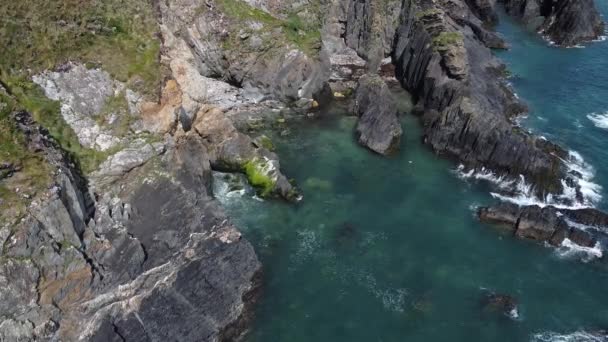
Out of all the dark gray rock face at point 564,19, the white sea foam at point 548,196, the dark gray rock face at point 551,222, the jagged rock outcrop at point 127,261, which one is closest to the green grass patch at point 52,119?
the jagged rock outcrop at point 127,261

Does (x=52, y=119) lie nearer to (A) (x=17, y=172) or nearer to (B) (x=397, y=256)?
(A) (x=17, y=172)

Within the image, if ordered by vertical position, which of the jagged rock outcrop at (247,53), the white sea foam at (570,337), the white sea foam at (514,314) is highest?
the jagged rock outcrop at (247,53)

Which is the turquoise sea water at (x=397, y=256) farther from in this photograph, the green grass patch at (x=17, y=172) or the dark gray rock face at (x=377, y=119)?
the green grass patch at (x=17, y=172)

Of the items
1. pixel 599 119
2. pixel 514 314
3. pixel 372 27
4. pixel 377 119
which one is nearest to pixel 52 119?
pixel 377 119

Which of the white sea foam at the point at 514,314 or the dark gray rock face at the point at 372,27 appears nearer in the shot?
the white sea foam at the point at 514,314

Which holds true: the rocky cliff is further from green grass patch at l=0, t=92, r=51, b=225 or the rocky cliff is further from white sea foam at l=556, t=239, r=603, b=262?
green grass patch at l=0, t=92, r=51, b=225

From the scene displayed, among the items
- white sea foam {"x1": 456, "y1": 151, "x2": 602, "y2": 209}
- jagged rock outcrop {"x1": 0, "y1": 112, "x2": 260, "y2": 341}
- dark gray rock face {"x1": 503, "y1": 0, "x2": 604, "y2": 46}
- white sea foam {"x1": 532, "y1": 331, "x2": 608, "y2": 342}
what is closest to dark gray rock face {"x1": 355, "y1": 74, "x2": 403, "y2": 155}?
white sea foam {"x1": 456, "y1": 151, "x2": 602, "y2": 209}

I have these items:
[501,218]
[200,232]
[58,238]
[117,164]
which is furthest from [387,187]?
[58,238]
